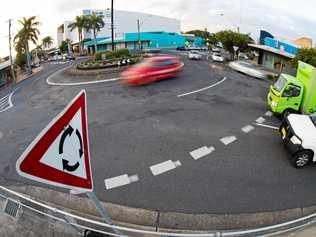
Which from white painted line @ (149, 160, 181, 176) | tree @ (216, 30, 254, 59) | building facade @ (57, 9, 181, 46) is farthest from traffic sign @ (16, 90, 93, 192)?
building facade @ (57, 9, 181, 46)

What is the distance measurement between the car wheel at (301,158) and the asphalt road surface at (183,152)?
0.26 meters

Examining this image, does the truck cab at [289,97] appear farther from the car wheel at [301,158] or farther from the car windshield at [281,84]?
the car wheel at [301,158]

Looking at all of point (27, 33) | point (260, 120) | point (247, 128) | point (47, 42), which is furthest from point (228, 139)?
point (47, 42)

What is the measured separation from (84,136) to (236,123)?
9.87 metres

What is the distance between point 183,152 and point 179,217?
10.9 feet

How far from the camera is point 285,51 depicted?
105 feet

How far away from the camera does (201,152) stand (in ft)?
31.4

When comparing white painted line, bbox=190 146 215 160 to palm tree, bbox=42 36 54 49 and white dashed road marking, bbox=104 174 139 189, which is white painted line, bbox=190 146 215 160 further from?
palm tree, bbox=42 36 54 49

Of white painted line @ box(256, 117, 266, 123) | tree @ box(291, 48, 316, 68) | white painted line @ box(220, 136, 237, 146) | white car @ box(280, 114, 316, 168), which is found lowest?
white painted line @ box(220, 136, 237, 146)

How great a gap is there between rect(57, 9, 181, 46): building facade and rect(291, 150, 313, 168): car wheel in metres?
77.3

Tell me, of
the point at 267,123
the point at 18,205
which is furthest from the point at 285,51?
the point at 18,205

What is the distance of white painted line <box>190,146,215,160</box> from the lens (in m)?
9.30

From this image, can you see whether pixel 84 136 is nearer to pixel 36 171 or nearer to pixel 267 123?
pixel 36 171

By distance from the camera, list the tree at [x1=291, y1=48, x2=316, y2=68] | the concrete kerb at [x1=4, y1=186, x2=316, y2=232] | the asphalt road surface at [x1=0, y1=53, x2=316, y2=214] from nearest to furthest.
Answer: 1. the concrete kerb at [x1=4, y1=186, x2=316, y2=232]
2. the asphalt road surface at [x1=0, y1=53, x2=316, y2=214]
3. the tree at [x1=291, y1=48, x2=316, y2=68]
